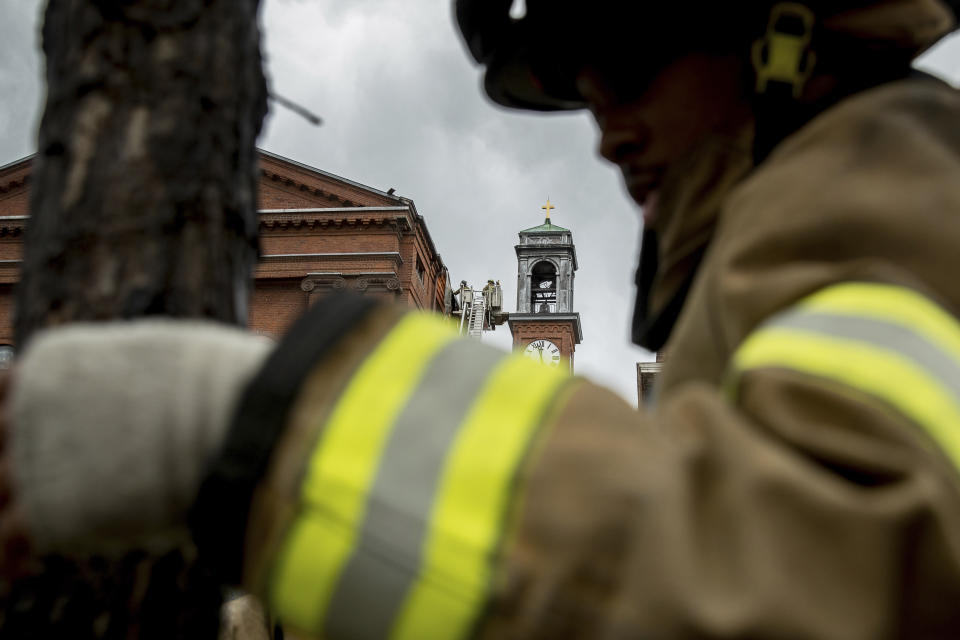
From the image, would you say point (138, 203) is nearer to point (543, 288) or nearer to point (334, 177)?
point (334, 177)

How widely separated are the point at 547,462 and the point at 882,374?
278mm

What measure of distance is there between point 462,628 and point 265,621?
4.37 metres

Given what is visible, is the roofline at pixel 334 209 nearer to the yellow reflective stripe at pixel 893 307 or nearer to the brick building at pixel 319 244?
the brick building at pixel 319 244

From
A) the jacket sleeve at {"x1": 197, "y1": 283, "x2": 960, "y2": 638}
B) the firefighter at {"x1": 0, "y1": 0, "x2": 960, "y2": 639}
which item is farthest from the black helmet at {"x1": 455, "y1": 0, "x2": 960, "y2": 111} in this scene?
the jacket sleeve at {"x1": 197, "y1": 283, "x2": 960, "y2": 638}

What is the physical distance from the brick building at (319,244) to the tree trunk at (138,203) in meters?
20.3

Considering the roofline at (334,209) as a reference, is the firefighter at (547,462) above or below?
below

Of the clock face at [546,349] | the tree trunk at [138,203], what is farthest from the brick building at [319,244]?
the tree trunk at [138,203]

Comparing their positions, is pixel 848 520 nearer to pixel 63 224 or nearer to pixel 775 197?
pixel 775 197

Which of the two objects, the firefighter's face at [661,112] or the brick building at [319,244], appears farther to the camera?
the brick building at [319,244]

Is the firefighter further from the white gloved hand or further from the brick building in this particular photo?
the brick building

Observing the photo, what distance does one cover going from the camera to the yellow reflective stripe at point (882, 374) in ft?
2.23

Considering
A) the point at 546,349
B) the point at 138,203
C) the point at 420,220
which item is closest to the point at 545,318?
the point at 546,349

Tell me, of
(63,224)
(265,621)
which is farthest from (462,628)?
(265,621)

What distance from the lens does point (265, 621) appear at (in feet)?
15.2
